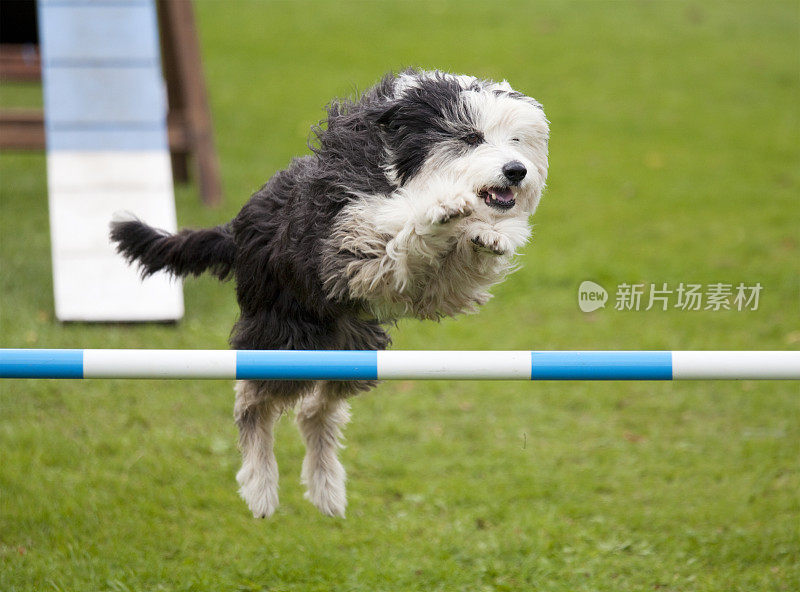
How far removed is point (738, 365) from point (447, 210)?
2.88 feet

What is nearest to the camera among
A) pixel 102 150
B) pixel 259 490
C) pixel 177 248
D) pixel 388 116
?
pixel 388 116

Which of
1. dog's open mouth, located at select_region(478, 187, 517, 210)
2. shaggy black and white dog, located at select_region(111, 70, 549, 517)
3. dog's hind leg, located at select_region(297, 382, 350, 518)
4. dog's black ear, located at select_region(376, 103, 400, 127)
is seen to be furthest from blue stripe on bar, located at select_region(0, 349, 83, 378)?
dog's open mouth, located at select_region(478, 187, 517, 210)

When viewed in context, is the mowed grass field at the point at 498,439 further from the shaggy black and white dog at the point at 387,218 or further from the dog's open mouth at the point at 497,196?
the dog's open mouth at the point at 497,196

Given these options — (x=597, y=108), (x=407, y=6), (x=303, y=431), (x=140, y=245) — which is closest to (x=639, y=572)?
(x=303, y=431)

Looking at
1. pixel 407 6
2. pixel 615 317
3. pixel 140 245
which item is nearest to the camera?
pixel 140 245

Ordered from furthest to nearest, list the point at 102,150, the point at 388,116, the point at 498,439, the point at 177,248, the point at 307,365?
the point at 102,150
the point at 498,439
the point at 177,248
the point at 388,116
the point at 307,365

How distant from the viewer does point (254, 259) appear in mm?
2953

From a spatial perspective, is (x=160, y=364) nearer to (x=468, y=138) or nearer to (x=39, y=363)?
(x=39, y=363)

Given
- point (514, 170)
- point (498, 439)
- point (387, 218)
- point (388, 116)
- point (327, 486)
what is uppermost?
point (388, 116)

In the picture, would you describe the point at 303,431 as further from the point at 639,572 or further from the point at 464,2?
the point at 464,2

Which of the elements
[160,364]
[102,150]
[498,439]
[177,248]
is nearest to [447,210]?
[160,364]

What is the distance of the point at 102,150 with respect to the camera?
6777mm

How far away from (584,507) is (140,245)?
2348 millimetres

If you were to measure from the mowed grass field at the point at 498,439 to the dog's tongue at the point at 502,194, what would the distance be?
2.22 ft
